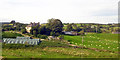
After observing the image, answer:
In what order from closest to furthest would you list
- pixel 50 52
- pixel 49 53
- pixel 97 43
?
pixel 49 53 < pixel 50 52 < pixel 97 43

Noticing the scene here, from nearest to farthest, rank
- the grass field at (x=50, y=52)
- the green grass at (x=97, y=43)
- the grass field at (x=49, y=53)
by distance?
the grass field at (x=49, y=53)
the grass field at (x=50, y=52)
the green grass at (x=97, y=43)

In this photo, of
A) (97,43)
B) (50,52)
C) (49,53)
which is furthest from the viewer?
(97,43)

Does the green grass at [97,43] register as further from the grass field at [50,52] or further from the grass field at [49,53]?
the grass field at [49,53]

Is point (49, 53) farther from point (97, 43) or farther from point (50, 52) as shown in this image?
point (97, 43)

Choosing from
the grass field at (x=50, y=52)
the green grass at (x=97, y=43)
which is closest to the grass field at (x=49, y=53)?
the grass field at (x=50, y=52)

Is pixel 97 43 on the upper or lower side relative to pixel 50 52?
upper

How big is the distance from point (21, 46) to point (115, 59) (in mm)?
34273

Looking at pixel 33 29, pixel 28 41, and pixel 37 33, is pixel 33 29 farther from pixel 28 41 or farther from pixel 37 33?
pixel 28 41

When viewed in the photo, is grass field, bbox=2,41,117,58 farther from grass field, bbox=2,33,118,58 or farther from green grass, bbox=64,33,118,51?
green grass, bbox=64,33,118,51

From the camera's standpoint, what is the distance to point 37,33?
249 feet

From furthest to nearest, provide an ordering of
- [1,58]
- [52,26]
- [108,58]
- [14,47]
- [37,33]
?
1. [52,26]
2. [37,33]
3. [14,47]
4. [108,58]
5. [1,58]

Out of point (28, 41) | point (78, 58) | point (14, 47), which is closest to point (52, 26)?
point (28, 41)

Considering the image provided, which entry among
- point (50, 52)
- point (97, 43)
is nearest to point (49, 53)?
point (50, 52)

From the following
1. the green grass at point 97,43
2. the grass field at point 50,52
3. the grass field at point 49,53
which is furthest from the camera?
the green grass at point 97,43
